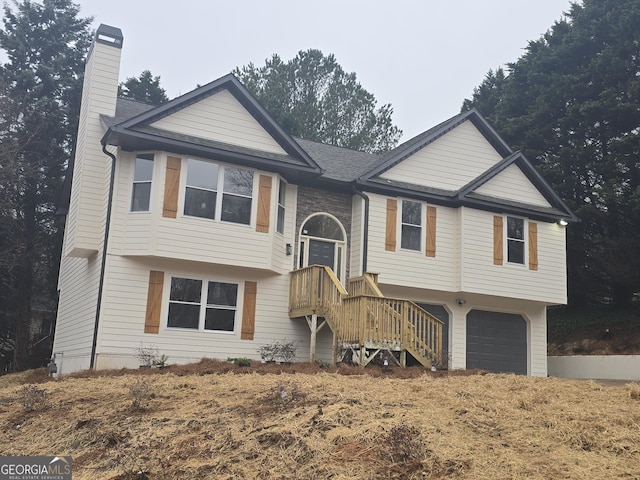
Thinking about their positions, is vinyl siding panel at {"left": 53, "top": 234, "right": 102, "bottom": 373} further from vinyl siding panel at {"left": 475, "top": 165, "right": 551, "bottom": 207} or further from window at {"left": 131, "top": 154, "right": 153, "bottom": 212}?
vinyl siding panel at {"left": 475, "top": 165, "right": 551, "bottom": 207}

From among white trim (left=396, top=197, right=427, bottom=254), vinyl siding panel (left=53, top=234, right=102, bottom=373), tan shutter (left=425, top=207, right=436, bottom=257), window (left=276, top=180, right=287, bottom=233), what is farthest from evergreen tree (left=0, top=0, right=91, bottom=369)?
tan shutter (left=425, top=207, right=436, bottom=257)

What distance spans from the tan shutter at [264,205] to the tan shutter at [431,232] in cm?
492

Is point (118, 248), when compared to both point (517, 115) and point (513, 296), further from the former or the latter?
point (517, 115)

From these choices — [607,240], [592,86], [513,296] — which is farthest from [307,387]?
[592,86]

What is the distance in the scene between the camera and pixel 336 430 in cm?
661

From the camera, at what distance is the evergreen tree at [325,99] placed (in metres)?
39.6

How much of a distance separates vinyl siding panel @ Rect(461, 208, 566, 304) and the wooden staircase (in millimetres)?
4306

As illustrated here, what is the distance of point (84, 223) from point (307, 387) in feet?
31.0

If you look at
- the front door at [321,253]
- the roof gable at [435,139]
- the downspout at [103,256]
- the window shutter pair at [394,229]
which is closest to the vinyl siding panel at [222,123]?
the downspout at [103,256]

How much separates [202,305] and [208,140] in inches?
160

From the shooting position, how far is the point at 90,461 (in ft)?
22.9

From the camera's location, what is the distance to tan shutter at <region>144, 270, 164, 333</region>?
15.3 metres

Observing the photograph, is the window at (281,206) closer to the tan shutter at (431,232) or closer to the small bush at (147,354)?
the tan shutter at (431,232)

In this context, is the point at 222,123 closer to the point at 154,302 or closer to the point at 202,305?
the point at 202,305
